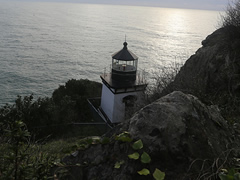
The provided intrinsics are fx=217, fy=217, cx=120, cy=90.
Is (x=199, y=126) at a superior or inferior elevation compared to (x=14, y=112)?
superior

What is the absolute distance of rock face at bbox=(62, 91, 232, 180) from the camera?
282 centimetres

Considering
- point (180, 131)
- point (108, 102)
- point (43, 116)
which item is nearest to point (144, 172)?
point (180, 131)

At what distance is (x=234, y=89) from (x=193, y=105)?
760 centimetres

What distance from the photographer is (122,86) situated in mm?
Answer: 17312

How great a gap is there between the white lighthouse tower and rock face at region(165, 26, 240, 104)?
427cm

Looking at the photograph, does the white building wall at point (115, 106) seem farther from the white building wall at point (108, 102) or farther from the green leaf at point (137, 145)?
the green leaf at point (137, 145)

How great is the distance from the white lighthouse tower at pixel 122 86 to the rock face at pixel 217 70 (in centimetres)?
427

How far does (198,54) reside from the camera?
1639 centimetres

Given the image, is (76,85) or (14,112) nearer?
(14,112)

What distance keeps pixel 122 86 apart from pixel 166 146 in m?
14.4

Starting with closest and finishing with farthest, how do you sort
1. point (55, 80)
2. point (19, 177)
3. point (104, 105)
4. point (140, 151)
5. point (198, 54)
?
point (19, 177) → point (140, 151) → point (198, 54) → point (104, 105) → point (55, 80)

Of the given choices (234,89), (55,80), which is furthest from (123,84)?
(55,80)

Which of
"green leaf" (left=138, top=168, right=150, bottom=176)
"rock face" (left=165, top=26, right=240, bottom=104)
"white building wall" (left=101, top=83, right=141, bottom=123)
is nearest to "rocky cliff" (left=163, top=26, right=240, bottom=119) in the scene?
"rock face" (left=165, top=26, right=240, bottom=104)

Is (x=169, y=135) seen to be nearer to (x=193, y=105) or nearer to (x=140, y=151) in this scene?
(x=140, y=151)
